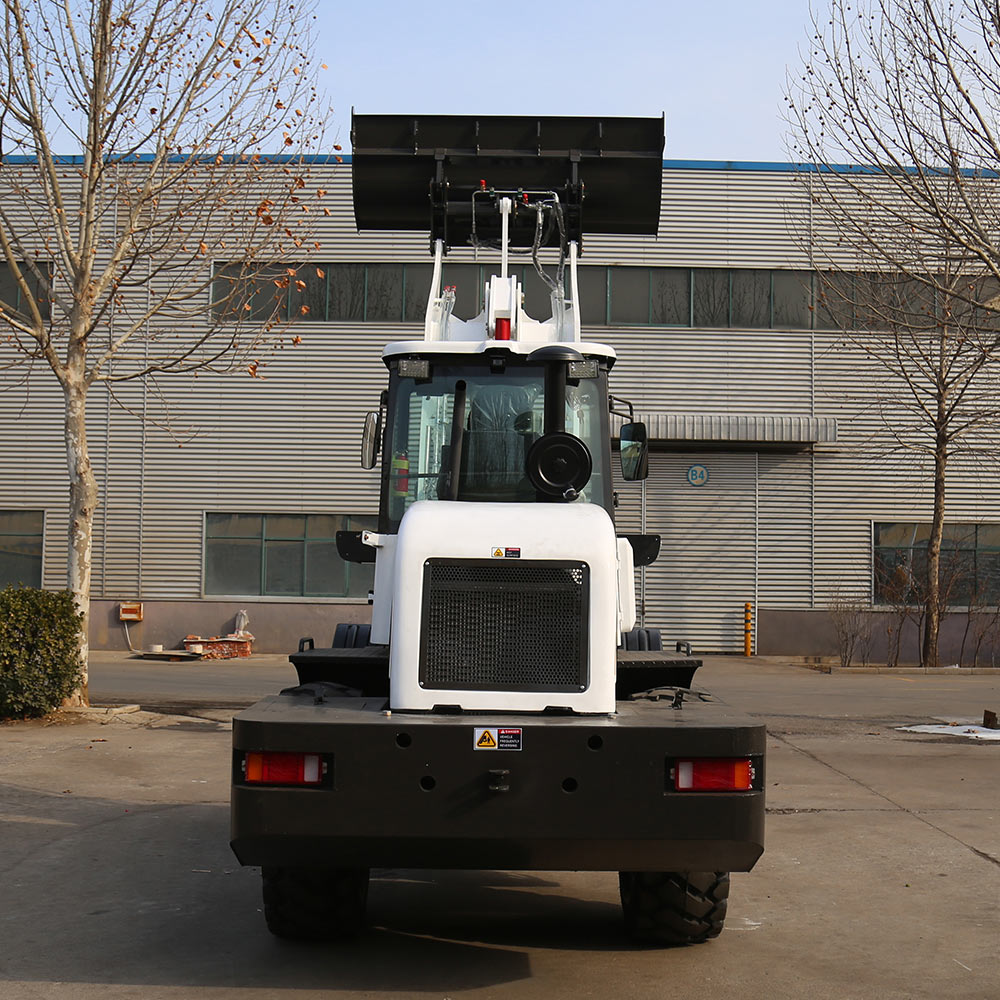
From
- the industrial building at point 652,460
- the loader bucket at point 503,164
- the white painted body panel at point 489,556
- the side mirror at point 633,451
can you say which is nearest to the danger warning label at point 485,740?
the white painted body panel at point 489,556

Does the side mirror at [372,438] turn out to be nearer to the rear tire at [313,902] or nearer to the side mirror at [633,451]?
the side mirror at [633,451]

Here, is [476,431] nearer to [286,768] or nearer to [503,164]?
[286,768]

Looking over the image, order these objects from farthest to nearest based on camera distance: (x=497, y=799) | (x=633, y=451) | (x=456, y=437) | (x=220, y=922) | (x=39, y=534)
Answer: (x=39, y=534)
(x=633, y=451)
(x=456, y=437)
(x=220, y=922)
(x=497, y=799)

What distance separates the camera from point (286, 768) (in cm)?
Result: 547

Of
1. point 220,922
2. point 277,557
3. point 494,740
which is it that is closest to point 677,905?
point 494,740

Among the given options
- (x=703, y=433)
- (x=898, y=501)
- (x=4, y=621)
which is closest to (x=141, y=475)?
(x=703, y=433)

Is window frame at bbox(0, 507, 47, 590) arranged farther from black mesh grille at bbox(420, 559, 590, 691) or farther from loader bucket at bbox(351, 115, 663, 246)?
black mesh grille at bbox(420, 559, 590, 691)

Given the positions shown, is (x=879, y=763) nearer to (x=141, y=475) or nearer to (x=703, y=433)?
(x=703, y=433)

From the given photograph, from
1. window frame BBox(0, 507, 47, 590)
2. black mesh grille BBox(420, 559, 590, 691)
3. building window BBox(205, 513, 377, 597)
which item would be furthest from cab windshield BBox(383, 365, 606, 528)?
window frame BBox(0, 507, 47, 590)

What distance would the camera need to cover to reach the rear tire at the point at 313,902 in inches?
246

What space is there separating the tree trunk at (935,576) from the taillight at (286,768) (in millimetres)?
21686

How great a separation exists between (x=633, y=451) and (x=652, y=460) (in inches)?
834

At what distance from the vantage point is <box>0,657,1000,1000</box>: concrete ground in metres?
5.83

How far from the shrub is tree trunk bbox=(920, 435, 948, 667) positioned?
16859mm
